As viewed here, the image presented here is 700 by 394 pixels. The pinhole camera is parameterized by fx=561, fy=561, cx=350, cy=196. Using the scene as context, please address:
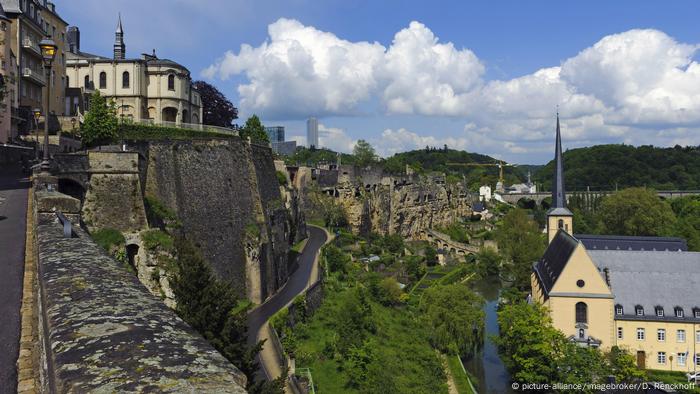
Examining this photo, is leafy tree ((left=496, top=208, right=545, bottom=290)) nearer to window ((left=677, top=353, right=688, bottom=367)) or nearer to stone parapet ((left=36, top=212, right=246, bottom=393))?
window ((left=677, top=353, right=688, bottom=367))

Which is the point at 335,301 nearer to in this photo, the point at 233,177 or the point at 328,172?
the point at 233,177

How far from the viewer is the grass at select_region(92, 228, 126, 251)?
906 inches

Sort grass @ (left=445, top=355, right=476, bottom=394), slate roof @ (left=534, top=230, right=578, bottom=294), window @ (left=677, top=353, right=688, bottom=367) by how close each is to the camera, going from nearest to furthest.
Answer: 1. grass @ (left=445, top=355, right=476, bottom=394)
2. window @ (left=677, top=353, right=688, bottom=367)
3. slate roof @ (left=534, top=230, right=578, bottom=294)

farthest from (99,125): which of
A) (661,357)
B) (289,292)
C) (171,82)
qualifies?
(661,357)

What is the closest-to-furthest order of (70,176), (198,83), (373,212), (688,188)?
(70,176)
(198,83)
(373,212)
(688,188)

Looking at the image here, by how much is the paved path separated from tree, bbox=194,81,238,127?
142ft

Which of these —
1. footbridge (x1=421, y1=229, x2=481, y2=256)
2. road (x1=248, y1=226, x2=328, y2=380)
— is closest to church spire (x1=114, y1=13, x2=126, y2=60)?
road (x1=248, y1=226, x2=328, y2=380)

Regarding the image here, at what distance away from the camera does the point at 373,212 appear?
68562 millimetres

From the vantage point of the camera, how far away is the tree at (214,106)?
206 feet

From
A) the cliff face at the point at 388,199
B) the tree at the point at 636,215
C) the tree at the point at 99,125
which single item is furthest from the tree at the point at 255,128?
the tree at the point at 636,215

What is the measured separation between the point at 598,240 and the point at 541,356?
25.9m

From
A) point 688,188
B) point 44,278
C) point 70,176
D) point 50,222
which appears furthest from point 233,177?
point 688,188

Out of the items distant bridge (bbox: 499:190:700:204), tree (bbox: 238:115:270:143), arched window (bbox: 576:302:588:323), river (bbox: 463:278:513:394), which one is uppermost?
tree (bbox: 238:115:270:143)

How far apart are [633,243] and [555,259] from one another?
12.8m
